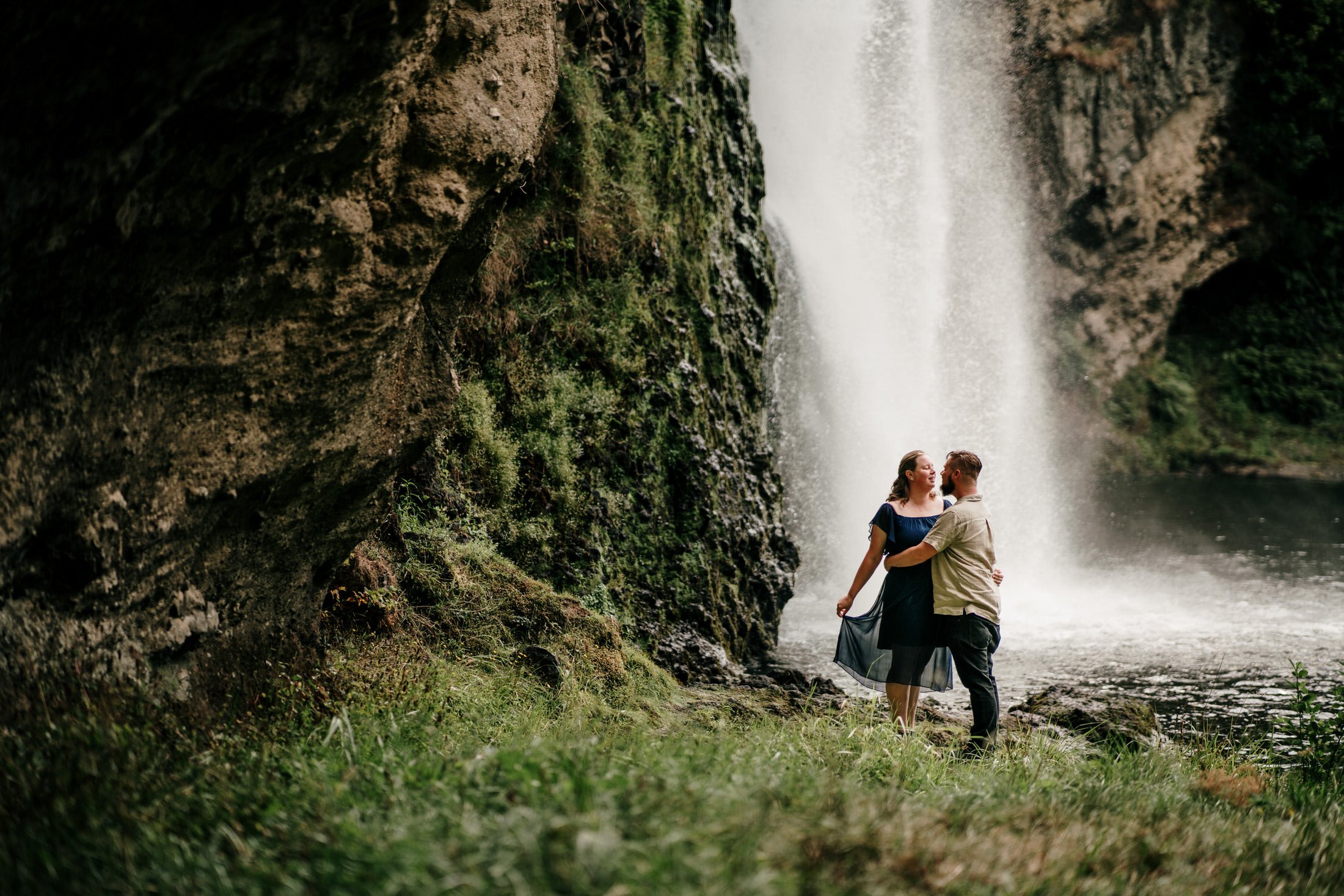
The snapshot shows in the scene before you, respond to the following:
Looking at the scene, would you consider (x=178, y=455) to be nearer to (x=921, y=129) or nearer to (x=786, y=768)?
(x=786, y=768)

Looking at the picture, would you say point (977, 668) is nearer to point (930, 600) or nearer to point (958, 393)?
point (930, 600)

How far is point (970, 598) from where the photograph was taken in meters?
4.77

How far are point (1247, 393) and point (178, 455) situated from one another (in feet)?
91.1

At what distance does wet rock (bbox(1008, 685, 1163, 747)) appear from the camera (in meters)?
5.74

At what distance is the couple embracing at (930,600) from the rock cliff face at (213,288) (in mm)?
2785

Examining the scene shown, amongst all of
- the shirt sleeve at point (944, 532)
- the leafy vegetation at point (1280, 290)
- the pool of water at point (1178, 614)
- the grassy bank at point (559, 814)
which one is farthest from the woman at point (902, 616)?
the leafy vegetation at point (1280, 290)

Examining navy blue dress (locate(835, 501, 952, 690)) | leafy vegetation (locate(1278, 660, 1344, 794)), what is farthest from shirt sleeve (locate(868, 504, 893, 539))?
leafy vegetation (locate(1278, 660, 1344, 794))

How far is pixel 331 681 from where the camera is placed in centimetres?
372

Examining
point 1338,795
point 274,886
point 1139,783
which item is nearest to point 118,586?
point 274,886

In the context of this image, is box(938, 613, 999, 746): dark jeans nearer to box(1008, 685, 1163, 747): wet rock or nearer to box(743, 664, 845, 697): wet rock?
box(1008, 685, 1163, 747): wet rock

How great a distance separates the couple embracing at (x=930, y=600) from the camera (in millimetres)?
4762

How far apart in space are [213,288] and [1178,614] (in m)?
10.9

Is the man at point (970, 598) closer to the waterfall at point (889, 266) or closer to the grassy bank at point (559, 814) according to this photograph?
the grassy bank at point (559, 814)

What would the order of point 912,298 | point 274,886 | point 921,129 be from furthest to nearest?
point 921,129, point 912,298, point 274,886
